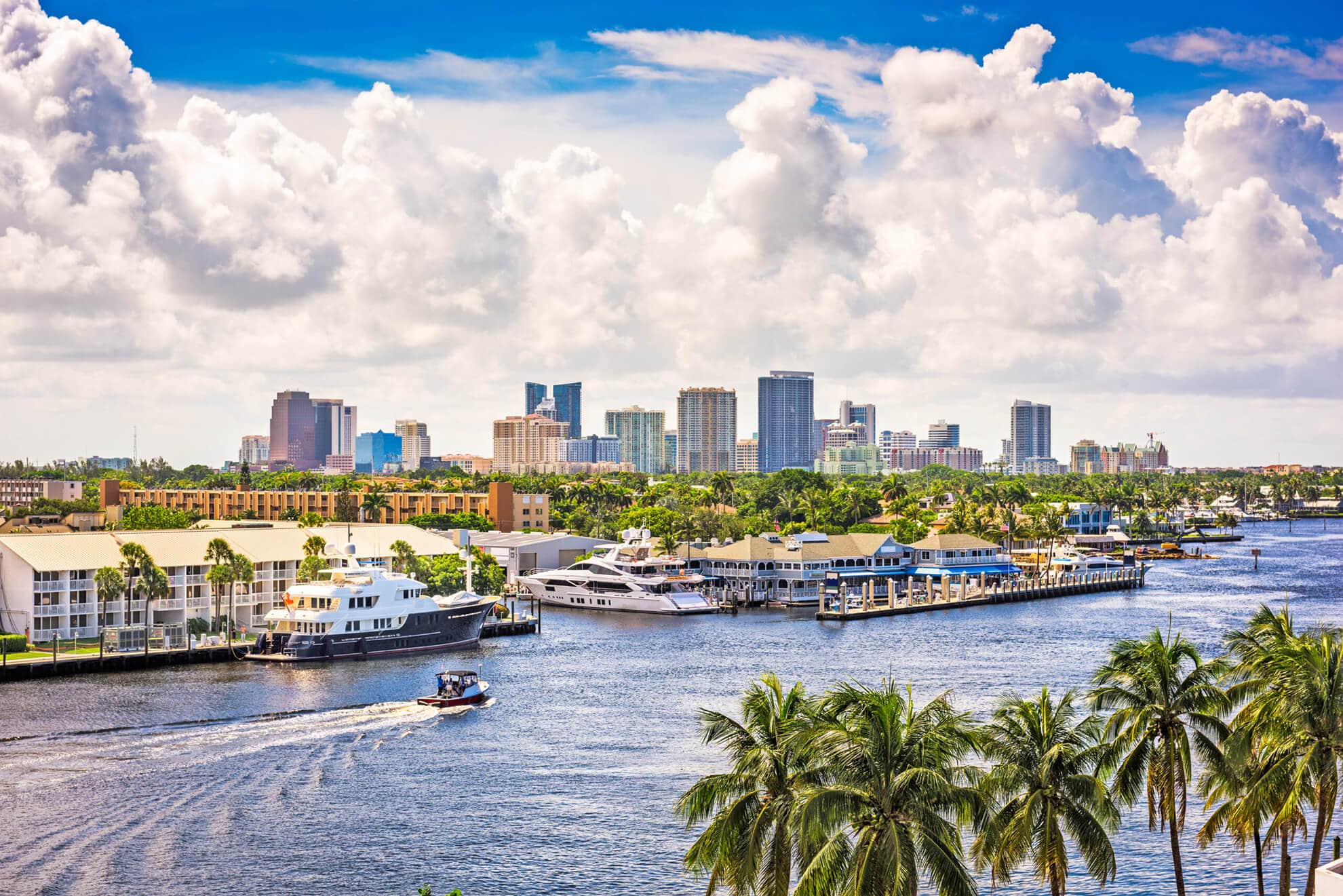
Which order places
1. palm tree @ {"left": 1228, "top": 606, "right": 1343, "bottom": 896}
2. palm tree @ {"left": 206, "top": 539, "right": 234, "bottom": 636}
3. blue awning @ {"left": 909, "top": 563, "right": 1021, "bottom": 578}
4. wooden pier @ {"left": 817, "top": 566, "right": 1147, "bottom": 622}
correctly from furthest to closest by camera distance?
blue awning @ {"left": 909, "top": 563, "right": 1021, "bottom": 578} < wooden pier @ {"left": 817, "top": 566, "right": 1147, "bottom": 622} < palm tree @ {"left": 206, "top": 539, "right": 234, "bottom": 636} < palm tree @ {"left": 1228, "top": 606, "right": 1343, "bottom": 896}

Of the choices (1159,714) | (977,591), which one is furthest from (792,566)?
(1159,714)

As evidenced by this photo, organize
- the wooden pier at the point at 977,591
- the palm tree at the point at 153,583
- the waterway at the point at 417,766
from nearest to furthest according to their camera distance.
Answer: the waterway at the point at 417,766
the palm tree at the point at 153,583
the wooden pier at the point at 977,591

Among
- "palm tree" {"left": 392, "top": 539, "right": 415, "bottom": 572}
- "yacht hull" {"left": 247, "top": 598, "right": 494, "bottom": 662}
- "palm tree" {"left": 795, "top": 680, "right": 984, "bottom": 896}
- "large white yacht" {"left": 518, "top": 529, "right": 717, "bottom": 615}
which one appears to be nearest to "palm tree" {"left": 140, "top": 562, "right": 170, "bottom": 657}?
"yacht hull" {"left": 247, "top": 598, "right": 494, "bottom": 662}

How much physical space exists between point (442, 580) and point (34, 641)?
3031 centimetres

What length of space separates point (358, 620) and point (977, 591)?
66.7m

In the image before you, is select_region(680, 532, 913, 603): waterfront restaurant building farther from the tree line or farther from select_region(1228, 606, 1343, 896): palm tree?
select_region(1228, 606, 1343, 896): palm tree

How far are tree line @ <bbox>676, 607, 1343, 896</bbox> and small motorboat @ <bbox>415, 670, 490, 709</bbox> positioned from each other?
3703 centimetres

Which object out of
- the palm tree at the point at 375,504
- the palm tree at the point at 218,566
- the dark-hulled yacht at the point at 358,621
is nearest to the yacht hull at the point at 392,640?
the dark-hulled yacht at the point at 358,621

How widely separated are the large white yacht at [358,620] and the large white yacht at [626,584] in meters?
26.2

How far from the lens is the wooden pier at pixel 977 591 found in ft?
375

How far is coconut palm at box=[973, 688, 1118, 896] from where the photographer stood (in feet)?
84.3

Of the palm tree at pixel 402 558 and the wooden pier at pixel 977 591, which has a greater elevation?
the palm tree at pixel 402 558

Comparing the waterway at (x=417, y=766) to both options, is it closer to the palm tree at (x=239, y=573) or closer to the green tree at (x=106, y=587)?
the green tree at (x=106, y=587)

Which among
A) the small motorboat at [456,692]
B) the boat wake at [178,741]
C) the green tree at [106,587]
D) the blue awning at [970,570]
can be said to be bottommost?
the boat wake at [178,741]
